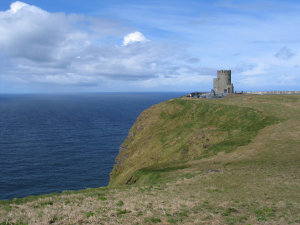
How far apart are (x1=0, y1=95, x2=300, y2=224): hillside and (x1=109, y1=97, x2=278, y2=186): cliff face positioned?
0.64ft

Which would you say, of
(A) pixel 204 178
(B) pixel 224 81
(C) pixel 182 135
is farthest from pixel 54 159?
(B) pixel 224 81

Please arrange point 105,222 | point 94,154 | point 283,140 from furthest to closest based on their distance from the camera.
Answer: point 94,154 < point 283,140 < point 105,222

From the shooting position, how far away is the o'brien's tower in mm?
94062

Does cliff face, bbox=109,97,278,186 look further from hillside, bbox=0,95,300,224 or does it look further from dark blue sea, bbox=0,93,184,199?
dark blue sea, bbox=0,93,184,199

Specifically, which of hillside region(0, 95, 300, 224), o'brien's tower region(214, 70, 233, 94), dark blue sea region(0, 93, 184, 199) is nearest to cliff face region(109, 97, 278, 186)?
hillside region(0, 95, 300, 224)

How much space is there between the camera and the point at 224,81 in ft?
310

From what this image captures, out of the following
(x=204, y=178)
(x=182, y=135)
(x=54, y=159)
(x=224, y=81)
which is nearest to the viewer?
(x=204, y=178)

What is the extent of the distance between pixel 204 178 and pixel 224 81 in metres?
73.2

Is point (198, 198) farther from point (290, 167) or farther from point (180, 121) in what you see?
point (180, 121)

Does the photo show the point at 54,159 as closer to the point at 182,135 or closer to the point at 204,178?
the point at 182,135

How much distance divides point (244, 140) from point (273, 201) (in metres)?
22.5

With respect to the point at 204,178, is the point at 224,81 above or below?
above

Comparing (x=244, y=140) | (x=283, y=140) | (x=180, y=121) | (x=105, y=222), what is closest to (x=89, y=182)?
(x=180, y=121)

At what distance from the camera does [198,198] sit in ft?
69.8
